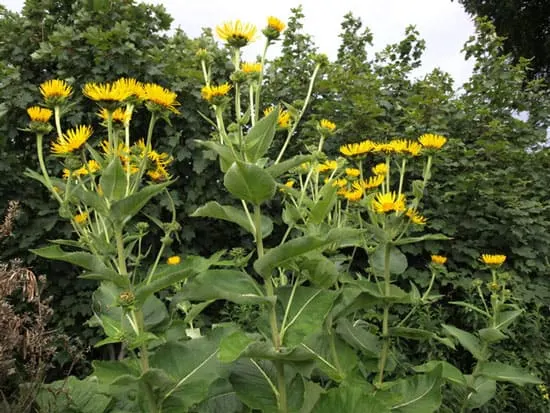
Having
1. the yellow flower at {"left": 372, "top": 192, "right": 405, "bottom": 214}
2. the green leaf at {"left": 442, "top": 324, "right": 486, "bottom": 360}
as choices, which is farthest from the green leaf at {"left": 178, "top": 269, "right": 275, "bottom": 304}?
the green leaf at {"left": 442, "top": 324, "right": 486, "bottom": 360}

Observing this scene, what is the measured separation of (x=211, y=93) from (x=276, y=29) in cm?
30

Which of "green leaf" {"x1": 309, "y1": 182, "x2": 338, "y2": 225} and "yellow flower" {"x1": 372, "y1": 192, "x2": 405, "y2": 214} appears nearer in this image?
"green leaf" {"x1": 309, "y1": 182, "x2": 338, "y2": 225}

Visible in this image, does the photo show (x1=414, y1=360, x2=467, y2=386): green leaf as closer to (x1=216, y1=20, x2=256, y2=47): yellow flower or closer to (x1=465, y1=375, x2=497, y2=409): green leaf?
(x1=465, y1=375, x2=497, y2=409): green leaf

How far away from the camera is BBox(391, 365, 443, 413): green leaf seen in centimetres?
178

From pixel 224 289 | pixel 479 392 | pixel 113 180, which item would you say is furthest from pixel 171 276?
pixel 479 392

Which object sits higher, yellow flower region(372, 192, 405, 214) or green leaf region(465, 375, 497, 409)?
yellow flower region(372, 192, 405, 214)

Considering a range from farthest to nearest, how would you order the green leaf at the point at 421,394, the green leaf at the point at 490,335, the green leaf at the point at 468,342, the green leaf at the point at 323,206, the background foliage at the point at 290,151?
the background foliage at the point at 290,151
the green leaf at the point at 468,342
the green leaf at the point at 490,335
the green leaf at the point at 421,394
the green leaf at the point at 323,206

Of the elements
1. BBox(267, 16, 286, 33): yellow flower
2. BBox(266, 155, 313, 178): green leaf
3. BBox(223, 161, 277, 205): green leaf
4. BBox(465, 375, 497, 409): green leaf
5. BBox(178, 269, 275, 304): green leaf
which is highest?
BBox(267, 16, 286, 33): yellow flower

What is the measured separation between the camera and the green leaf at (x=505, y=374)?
2221 mm

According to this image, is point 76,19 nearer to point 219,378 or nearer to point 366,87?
point 366,87

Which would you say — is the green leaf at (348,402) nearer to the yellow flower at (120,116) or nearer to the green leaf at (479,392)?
the green leaf at (479,392)

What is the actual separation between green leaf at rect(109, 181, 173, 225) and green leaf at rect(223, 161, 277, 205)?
178mm

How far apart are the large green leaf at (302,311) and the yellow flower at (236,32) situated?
77 cm

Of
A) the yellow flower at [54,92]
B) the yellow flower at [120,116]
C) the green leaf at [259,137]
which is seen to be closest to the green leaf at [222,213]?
A: the green leaf at [259,137]
